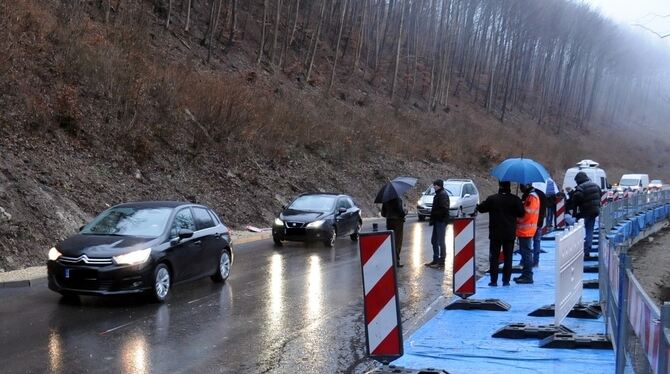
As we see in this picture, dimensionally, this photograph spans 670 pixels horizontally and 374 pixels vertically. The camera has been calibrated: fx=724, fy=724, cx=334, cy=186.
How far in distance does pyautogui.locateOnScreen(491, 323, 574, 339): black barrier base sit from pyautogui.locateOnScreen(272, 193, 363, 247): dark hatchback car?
11227mm

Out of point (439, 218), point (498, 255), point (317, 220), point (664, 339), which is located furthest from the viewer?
point (317, 220)

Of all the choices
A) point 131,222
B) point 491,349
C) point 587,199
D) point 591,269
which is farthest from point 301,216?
point 491,349

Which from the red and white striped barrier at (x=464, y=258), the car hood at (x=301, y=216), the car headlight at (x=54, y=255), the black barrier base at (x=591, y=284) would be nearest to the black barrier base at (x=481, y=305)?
the red and white striped barrier at (x=464, y=258)

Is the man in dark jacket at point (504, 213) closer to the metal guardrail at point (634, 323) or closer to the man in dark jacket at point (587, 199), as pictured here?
the metal guardrail at point (634, 323)

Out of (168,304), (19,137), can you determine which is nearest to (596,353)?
(168,304)

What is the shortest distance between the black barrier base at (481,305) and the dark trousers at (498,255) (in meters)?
1.42

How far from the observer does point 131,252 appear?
35.0ft

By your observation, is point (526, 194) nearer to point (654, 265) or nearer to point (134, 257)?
point (134, 257)

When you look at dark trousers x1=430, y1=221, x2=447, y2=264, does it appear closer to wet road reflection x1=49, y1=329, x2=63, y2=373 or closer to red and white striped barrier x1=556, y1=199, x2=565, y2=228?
red and white striped barrier x1=556, y1=199, x2=565, y2=228

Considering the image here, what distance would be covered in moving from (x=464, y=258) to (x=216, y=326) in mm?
3750

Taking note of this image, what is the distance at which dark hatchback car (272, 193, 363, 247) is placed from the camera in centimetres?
1973

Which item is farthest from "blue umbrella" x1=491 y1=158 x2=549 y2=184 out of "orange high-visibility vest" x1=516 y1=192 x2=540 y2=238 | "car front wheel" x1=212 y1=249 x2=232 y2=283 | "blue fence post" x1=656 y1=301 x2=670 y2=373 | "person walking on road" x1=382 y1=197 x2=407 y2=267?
"blue fence post" x1=656 y1=301 x2=670 y2=373

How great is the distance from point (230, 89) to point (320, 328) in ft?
75.8

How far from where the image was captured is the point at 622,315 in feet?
19.6
